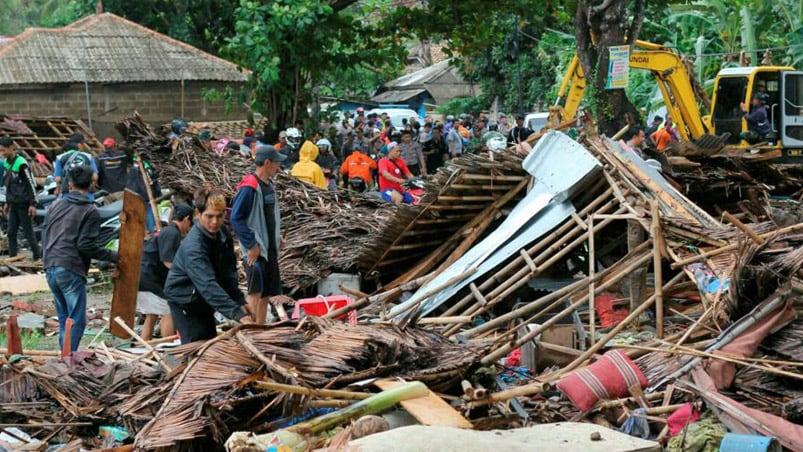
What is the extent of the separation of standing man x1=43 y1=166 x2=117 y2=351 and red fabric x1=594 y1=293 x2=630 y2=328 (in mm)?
4139

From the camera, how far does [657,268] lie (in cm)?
871

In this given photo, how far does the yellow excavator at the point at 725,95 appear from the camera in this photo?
21.0 metres

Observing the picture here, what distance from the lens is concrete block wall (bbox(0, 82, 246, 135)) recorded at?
A: 28.8 metres

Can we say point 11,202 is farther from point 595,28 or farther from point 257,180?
point 595,28

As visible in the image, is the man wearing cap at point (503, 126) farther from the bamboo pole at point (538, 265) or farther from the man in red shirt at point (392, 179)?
the bamboo pole at point (538, 265)

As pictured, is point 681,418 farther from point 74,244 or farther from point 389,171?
point 389,171

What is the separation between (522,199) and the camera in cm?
1091

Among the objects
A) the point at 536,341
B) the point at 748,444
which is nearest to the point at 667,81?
the point at 536,341

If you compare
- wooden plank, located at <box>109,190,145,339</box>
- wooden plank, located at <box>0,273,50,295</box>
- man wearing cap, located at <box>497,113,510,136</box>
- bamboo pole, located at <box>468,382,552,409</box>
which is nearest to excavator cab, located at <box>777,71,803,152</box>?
man wearing cap, located at <box>497,113,510,136</box>

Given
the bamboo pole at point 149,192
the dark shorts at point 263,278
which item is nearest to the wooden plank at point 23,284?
the bamboo pole at point 149,192

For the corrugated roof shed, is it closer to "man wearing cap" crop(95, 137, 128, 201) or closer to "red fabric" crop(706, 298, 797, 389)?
"man wearing cap" crop(95, 137, 128, 201)

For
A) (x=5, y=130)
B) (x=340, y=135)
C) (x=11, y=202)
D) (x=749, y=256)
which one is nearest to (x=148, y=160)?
(x=11, y=202)

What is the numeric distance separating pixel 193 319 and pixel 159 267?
2279 millimetres

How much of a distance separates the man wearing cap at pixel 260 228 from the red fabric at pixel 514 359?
2.23 m
